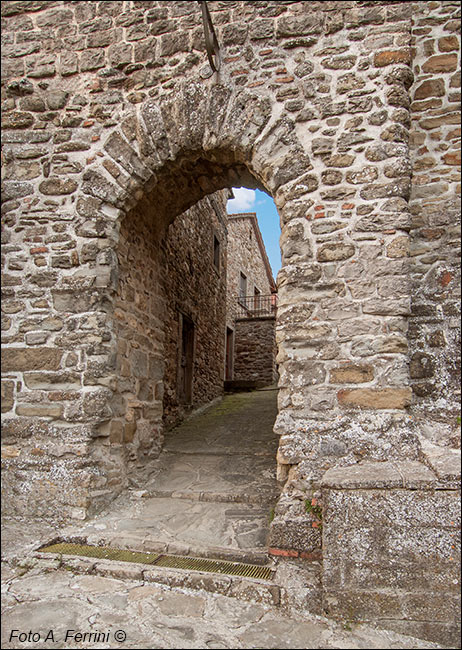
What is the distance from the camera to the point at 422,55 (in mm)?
3943

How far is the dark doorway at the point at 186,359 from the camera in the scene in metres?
7.62

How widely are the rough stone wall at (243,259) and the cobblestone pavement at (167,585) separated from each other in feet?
31.5

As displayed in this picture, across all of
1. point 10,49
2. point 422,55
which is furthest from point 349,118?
point 10,49

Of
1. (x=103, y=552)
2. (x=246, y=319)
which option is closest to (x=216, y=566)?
(x=103, y=552)

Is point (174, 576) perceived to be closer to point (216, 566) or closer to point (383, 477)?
point (216, 566)

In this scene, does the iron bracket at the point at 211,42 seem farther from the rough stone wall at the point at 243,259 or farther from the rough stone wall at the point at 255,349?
the rough stone wall at the point at 255,349

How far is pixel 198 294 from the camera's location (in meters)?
8.59

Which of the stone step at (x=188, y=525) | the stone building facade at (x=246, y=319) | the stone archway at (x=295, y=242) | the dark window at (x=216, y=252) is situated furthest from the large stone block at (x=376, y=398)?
the stone building facade at (x=246, y=319)

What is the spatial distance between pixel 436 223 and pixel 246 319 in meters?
10.9

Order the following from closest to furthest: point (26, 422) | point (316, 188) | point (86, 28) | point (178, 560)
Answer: point (178, 560), point (316, 188), point (26, 422), point (86, 28)

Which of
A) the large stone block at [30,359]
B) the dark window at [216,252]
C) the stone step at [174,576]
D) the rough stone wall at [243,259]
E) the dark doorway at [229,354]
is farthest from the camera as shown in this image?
the rough stone wall at [243,259]

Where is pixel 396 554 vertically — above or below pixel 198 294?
below

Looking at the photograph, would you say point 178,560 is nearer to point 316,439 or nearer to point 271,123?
point 316,439

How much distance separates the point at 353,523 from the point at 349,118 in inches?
113
